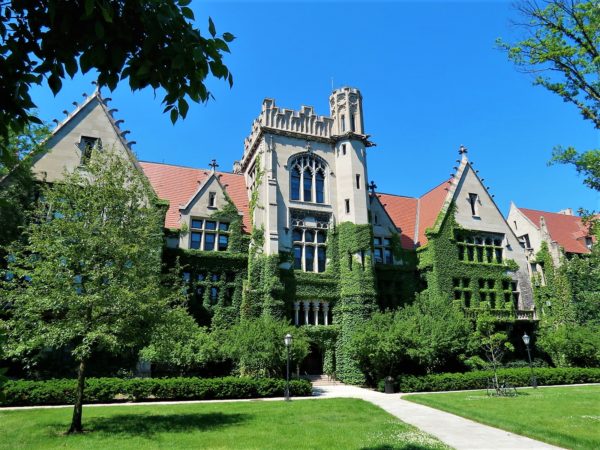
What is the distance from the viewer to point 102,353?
1023 inches

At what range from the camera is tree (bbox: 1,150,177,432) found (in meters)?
14.5

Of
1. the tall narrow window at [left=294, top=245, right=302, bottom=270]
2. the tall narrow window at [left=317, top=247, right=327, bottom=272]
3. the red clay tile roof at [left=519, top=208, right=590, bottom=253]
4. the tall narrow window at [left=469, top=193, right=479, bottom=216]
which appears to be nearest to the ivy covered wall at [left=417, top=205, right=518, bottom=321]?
the tall narrow window at [left=469, top=193, right=479, bottom=216]

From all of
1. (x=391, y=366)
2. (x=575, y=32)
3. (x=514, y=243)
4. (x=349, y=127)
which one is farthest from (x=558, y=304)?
(x=575, y=32)

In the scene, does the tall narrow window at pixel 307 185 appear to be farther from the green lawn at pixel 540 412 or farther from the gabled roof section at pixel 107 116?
the green lawn at pixel 540 412

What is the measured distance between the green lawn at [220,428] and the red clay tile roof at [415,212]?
75.2 feet

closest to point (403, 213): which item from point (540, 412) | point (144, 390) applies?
point (540, 412)

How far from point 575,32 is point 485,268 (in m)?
25.8

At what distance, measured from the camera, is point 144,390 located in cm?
2164

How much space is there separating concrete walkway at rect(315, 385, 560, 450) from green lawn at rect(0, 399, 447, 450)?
0.67 metres

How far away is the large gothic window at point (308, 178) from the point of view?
36125 mm

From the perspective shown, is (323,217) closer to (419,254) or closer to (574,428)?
(419,254)

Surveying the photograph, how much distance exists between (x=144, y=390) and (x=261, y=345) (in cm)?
644

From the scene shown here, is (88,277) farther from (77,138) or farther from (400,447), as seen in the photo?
(77,138)

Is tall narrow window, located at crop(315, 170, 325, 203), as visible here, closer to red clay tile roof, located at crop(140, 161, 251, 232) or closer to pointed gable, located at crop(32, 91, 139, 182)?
red clay tile roof, located at crop(140, 161, 251, 232)
